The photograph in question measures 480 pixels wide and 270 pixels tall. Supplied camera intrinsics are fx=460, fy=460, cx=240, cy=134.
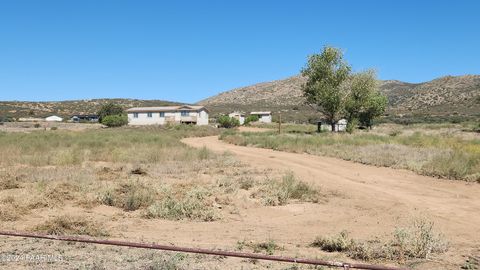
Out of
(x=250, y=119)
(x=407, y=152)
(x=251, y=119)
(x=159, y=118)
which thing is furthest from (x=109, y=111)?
(x=407, y=152)

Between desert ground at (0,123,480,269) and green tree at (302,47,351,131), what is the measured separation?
2949cm

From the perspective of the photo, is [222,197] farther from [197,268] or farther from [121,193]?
[197,268]

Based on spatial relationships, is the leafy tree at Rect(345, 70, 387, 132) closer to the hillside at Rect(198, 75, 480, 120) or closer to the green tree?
the green tree

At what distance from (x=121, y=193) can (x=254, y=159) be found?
1128 centimetres

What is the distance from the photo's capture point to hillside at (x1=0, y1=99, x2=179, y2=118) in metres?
108

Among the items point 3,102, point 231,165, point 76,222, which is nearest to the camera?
point 76,222

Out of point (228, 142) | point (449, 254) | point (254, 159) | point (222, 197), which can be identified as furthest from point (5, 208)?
point (228, 142)

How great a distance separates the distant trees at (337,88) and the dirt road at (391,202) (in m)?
29.4

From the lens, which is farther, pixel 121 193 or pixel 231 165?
pixel 231 165

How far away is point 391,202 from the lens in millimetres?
12398

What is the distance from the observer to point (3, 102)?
125375 millimetres

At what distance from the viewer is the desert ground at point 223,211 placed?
7277 millimetres

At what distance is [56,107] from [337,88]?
96627 millimetres

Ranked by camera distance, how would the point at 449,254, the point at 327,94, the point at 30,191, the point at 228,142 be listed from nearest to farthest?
the point at 449,254 < the point at 30,191 < the point at 228,142 < the point at 327,94
